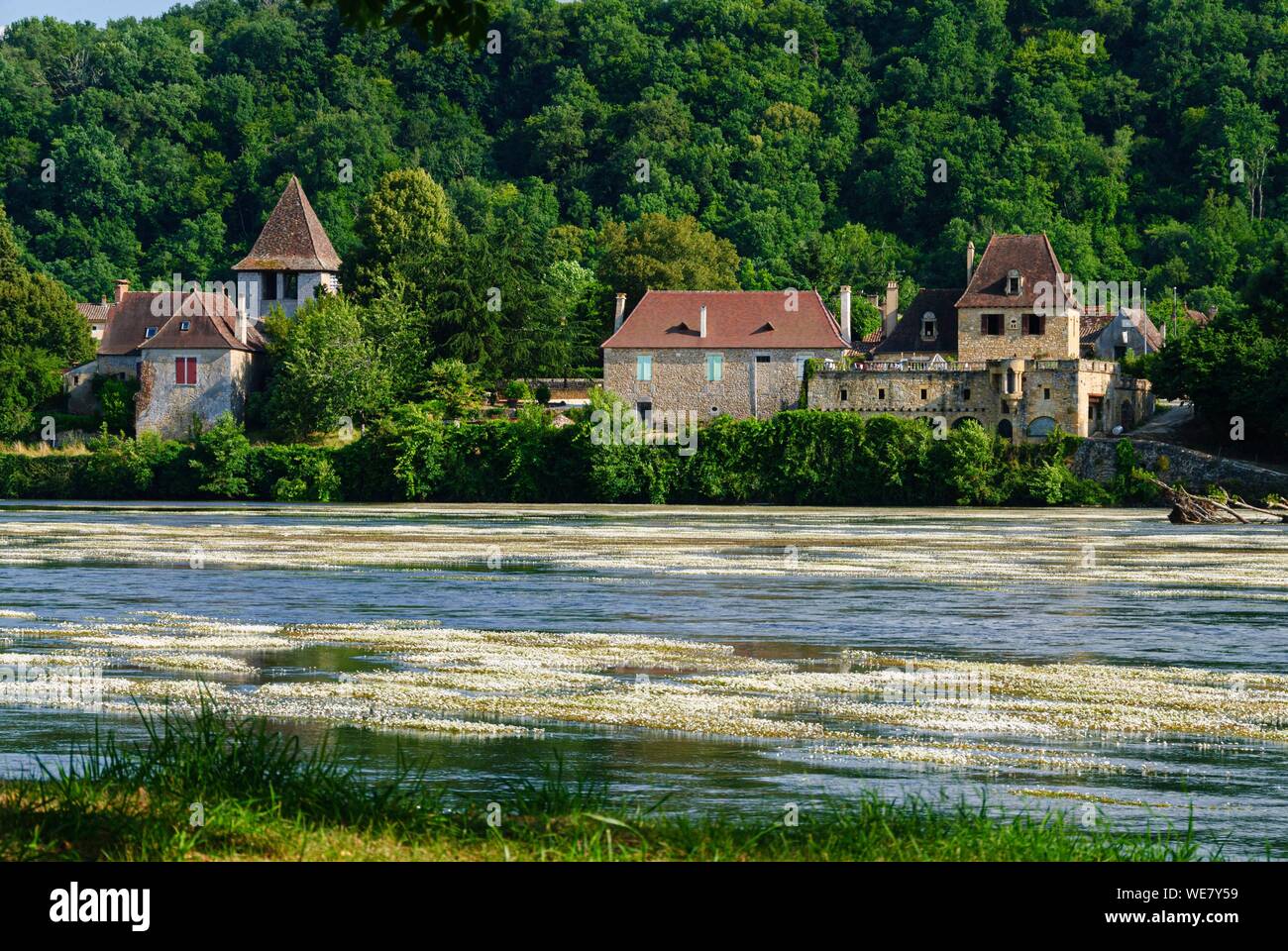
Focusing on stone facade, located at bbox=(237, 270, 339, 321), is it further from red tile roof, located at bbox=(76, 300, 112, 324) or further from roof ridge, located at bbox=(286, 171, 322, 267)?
red tile roof, located at bbox=(76, 300, 112, 324)

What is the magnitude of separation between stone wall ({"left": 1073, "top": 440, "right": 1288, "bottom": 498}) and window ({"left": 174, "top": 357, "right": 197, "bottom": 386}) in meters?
45.6

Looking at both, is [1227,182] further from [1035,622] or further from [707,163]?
[1035,622]

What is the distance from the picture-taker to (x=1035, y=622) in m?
29.3

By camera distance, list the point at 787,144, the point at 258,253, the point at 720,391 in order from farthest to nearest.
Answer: the point at 787,144 → the point at 258,253 → the point at 720,391

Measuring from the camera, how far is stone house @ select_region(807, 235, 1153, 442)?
8775 centimetres

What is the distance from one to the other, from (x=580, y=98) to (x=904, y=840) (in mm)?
173893

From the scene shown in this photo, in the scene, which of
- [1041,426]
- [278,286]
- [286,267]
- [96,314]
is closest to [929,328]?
[1041,426]

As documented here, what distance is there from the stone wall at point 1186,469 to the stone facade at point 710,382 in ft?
57.6

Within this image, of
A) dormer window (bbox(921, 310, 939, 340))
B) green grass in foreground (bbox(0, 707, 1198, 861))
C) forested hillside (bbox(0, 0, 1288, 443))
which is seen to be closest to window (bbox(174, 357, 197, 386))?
forested hillside (bbox(0, 0, 1288, 443))

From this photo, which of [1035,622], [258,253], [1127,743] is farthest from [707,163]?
[1127,743]

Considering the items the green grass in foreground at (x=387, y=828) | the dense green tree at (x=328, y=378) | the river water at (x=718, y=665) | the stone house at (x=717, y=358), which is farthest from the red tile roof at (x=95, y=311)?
the green grass in foreground at (x=387, y=828)

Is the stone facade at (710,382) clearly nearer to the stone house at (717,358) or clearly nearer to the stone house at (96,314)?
the stone house at (717,358)

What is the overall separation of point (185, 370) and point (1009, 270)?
145ft
